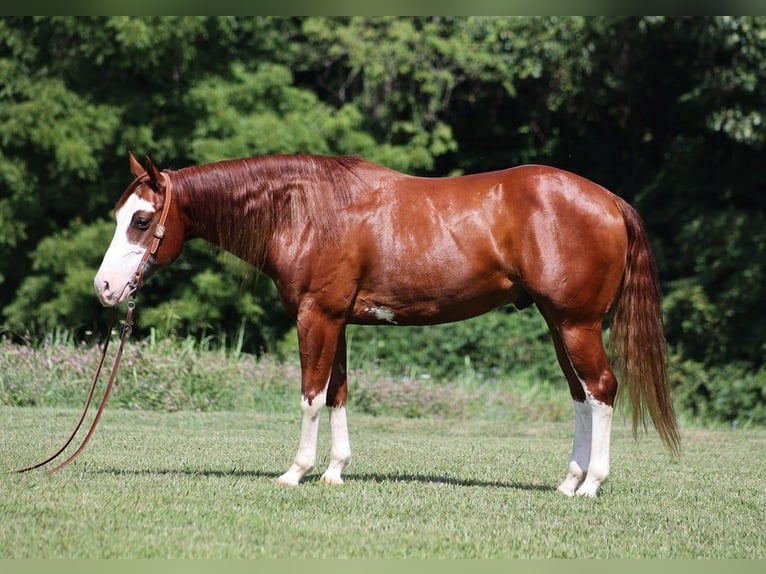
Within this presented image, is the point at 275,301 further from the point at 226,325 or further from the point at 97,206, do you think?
the point at 97,206

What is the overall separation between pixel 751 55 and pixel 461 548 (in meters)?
12.9

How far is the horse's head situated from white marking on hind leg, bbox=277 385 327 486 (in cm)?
133

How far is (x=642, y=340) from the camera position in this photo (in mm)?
6875

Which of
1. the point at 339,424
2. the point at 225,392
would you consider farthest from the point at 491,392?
the point at 339,424

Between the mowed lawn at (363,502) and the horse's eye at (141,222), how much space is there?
5.28 feet

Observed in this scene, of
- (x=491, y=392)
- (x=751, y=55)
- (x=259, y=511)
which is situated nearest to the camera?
(x=259, y=511)

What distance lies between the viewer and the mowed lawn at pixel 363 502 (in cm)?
523

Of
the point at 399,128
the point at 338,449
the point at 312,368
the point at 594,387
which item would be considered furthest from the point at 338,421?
the point at 399,128

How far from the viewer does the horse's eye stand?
6738 millimetres

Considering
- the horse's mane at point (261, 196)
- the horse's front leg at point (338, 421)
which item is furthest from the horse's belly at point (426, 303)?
the horse's mane at point (261, 196)

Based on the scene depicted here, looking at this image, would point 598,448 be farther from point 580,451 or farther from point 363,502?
point 363,502

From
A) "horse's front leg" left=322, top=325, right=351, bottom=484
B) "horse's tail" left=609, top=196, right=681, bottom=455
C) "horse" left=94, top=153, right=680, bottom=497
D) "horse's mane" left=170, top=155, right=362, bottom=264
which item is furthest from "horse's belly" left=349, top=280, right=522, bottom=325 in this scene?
"horse's tail" left=609, top=196, right=681, bottom=455

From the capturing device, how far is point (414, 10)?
8.66 meters

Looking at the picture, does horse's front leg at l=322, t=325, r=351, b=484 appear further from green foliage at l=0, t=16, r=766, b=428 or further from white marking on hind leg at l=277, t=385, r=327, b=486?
green foliage at l=0, t=16, r=766, b=428
